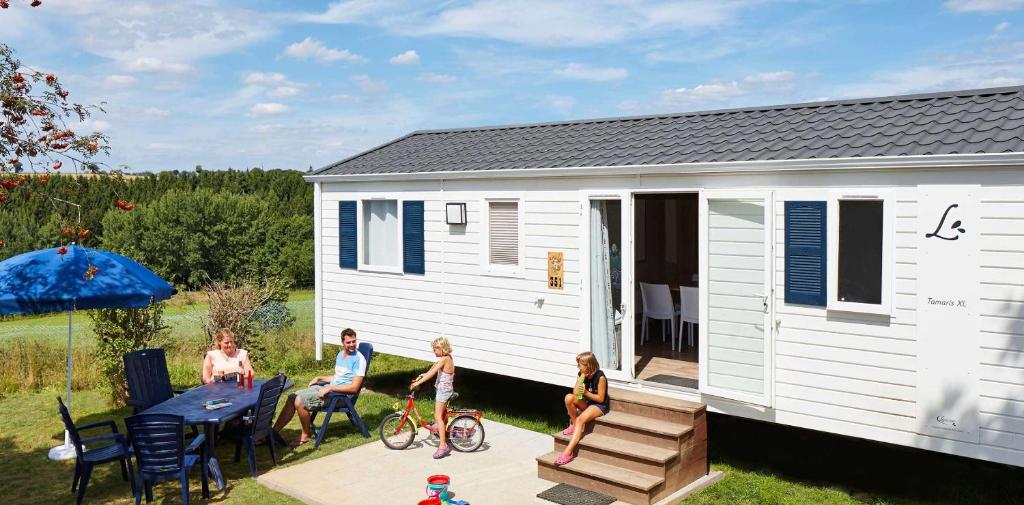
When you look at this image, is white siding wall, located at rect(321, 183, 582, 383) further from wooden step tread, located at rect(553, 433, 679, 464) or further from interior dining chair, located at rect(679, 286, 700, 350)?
interior dining chair, located at rect(679, 286, 700, 350)

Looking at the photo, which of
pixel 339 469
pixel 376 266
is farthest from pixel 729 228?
pixel 376 266

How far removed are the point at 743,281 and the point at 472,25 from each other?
10.9 m

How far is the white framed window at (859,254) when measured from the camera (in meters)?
6.45

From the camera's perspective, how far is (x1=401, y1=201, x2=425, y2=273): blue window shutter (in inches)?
399

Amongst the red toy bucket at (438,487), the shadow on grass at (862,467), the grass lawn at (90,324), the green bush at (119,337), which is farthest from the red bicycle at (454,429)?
the grass lawn at (90,324)

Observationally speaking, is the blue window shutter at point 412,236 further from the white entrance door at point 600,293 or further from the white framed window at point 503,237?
the white entrance door at point 600,293

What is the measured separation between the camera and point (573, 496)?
686 cm

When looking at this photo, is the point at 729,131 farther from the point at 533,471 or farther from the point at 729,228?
the point at 533,471

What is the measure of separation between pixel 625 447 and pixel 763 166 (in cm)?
271

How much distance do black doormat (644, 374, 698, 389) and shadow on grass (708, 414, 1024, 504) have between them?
787 mm

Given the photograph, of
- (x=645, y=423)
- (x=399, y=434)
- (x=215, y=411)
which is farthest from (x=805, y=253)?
(x=215, y=411)

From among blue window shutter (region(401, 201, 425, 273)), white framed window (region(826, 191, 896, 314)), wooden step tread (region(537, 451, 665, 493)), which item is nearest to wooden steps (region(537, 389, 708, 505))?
wooden step tread (region(537, 451, 665, 493))

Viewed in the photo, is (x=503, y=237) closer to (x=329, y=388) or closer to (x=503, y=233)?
(x=503, y=233)

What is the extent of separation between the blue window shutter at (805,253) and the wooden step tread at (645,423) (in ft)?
4.79
